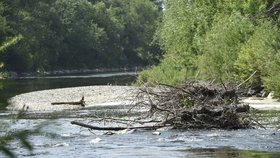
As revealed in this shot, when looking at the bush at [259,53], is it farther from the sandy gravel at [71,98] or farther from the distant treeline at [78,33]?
the distant treeline at [78,33]

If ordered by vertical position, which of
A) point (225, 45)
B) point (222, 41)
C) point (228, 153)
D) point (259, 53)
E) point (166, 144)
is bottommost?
point (166, 144)

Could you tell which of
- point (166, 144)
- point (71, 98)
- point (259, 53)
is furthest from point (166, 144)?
point (71, 98)

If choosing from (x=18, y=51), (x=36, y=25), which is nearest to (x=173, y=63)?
(x=18, y=51)

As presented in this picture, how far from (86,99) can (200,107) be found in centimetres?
2746

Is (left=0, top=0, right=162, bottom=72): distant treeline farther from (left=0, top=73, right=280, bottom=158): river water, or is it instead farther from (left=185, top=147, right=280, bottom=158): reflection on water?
(left=185, top=147, right=280, bottom=158): reflection on water

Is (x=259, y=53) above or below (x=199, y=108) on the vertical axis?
above

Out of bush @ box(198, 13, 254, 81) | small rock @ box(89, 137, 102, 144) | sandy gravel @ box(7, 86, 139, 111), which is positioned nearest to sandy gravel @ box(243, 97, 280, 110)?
bush @ box(198, 13, 254, 81)

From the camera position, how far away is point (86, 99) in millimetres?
49875

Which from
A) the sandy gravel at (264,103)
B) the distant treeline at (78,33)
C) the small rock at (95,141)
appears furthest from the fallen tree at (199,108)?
the distant treeline at (78,33)

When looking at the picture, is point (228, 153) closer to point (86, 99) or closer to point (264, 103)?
point (264, 103)

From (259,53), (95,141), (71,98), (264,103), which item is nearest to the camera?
(95,141)

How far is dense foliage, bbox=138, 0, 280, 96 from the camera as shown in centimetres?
3997

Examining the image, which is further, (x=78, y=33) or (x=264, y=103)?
(x=78, y=33)

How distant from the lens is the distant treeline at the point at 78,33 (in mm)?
109875
